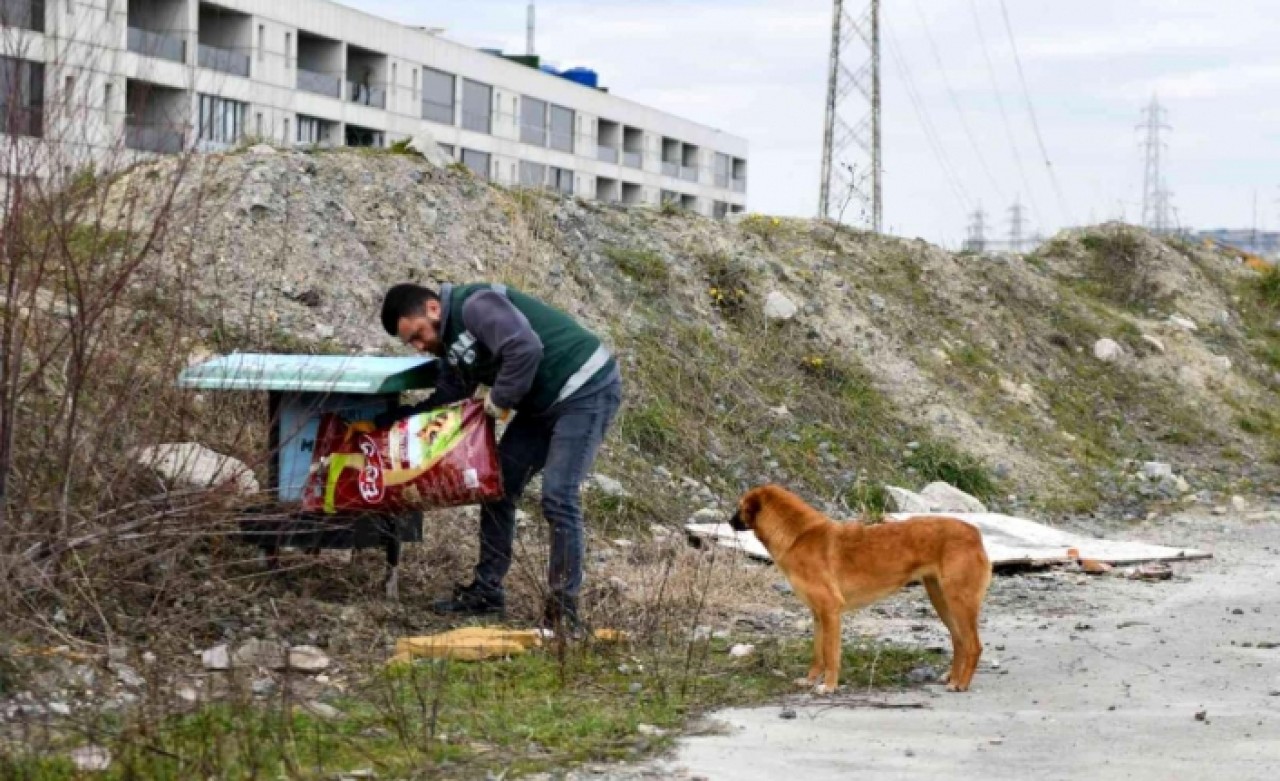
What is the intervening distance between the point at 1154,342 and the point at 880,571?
16.2m

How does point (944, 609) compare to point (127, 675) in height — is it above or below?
above

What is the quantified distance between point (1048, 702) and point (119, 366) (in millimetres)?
4204

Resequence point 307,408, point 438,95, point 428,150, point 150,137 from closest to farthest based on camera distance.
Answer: point 150,137 → point 307,408 → point 428,150 → point 438,95

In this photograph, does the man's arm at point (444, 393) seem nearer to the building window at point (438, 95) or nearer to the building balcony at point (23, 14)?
the building balcony at point (23, 14)

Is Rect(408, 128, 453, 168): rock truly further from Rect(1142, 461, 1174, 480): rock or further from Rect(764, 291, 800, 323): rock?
Rect(1142, 461, 1174, 480): rock

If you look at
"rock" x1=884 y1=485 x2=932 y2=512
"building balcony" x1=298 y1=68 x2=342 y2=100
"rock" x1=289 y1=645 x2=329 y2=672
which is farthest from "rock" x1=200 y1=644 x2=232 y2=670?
"building balcony" x1=298 y1=68 x2=342 y2=100

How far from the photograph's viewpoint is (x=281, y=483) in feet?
27.9

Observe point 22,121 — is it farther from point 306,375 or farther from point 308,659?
point 308,659

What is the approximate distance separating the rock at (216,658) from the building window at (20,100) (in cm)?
224

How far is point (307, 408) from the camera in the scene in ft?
28.0

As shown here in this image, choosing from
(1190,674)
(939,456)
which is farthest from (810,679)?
(939,456)

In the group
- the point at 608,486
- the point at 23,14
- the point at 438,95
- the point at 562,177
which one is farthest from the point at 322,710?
the point at 562,177

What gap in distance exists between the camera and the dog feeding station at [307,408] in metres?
8.29

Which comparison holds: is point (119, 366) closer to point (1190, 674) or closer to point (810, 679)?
point (810, 679)
